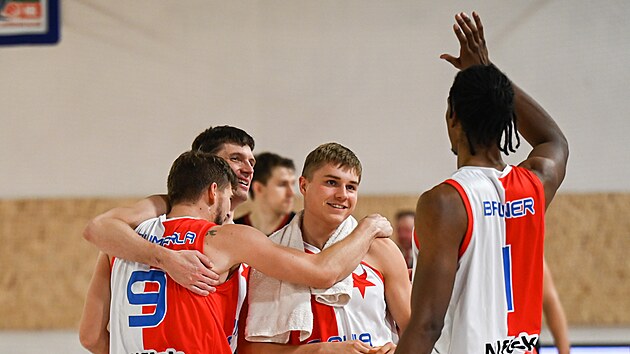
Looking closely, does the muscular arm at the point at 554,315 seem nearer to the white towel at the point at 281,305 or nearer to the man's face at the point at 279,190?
the man's face at the point at 279,190

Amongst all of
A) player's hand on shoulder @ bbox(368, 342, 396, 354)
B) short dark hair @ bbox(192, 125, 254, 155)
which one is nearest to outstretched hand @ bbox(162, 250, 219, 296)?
player's hand on shoulder @ bbox(368, 342, 396, 354)

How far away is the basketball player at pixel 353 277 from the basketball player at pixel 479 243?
577 millimetres

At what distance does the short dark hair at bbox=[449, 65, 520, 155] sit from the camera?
267 centimetres

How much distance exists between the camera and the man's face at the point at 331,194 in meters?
3.35

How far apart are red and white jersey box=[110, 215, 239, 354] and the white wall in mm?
4076

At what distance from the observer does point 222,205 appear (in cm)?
327

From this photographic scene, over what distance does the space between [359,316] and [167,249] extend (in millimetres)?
794

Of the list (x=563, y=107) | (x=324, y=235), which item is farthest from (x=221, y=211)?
(x=563, y=107)

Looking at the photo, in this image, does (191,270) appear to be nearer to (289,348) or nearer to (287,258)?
(287,258)

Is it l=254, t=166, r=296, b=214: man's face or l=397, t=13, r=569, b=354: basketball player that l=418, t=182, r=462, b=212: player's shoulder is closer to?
l=397, t=13, r=569, b=354: basketball player

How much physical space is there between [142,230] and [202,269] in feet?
1.16

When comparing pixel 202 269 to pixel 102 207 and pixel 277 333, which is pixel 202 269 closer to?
pixel 277 333

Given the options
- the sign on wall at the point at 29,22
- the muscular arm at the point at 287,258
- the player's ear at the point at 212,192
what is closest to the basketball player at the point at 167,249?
the muscular arm at the point at 287,258

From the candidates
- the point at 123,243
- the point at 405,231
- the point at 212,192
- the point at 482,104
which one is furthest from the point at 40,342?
the point at 482,104
